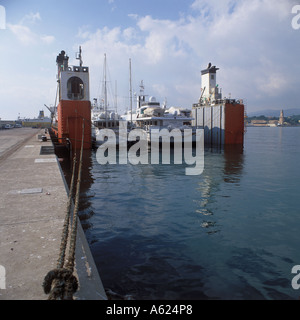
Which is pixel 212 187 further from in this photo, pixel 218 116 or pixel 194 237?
pixel 218 116

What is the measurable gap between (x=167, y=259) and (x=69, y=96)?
25.2 m

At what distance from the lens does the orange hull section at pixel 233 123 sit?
133 ft

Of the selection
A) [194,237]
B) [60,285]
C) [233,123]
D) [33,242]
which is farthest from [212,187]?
[233,123]

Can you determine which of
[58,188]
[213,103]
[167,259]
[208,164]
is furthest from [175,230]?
[213,103]

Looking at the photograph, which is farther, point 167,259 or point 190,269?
point 167,259

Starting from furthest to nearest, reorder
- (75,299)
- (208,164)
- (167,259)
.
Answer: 1. (208,164)
2. (167,259)
3. (75,299)

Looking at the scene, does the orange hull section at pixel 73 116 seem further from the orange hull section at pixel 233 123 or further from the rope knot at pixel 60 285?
the rope knot at pixel 60 285

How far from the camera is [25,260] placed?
4.50 m

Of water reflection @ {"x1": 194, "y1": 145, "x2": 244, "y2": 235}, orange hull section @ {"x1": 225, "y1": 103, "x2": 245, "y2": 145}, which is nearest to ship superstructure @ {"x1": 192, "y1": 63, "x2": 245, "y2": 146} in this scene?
orange hull section @ {"x1": 225, "y1": 103, "x2": 245, "y2": 145}

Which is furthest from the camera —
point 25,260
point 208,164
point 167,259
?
point 208,164

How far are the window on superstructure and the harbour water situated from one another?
1553 cm

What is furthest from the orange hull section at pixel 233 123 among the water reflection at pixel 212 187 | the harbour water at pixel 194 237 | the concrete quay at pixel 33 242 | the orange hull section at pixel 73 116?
the concrete quay at pixel 33 242

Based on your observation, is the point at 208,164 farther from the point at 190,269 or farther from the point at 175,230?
the point at 190,269

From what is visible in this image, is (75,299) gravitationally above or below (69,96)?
below
